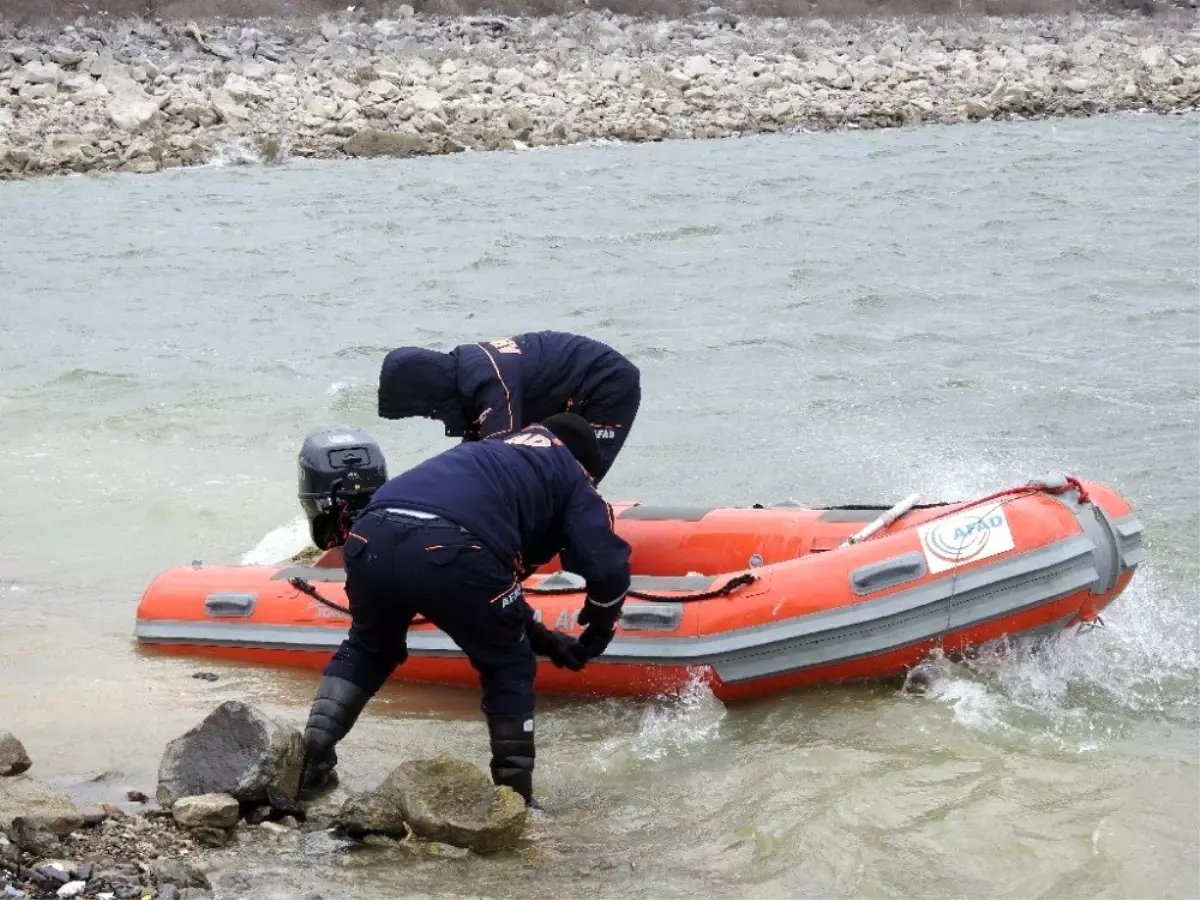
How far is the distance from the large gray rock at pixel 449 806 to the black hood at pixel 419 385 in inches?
65.9

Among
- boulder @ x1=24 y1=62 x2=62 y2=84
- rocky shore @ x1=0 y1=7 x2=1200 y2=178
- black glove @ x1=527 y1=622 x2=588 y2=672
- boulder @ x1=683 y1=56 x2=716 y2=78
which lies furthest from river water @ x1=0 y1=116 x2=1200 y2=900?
boulder @ x1=683 y1=56 x2=716 y2=78

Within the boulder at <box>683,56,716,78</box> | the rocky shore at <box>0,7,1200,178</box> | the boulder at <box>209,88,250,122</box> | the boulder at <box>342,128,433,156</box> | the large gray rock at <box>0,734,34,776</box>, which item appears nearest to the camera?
the large gray rock at <box>0,734,34,776</box>

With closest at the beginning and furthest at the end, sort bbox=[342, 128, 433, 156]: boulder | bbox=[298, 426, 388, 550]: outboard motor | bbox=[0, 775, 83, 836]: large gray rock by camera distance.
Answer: bbox=[0, 775, 83, 836]: large gray rock, bbox=[298, 426, 388, 550]: outboard motor, bbox=[342, 128, 433, 156]: boulder

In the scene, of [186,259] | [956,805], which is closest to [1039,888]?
[956,805]

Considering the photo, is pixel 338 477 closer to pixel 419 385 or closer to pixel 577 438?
pixel 419 385

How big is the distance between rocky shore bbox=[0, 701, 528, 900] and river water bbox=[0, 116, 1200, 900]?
4.3 inches

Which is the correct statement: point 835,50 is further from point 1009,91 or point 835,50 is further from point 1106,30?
point 1106,30

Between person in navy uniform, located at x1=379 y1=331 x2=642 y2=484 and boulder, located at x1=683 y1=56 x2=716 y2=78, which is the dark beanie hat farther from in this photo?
boulder, located at x1=683 y1=56 x2=716 y2=78

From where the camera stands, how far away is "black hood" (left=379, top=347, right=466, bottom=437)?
5.32 meters

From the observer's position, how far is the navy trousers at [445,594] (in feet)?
13.0

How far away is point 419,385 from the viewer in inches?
210

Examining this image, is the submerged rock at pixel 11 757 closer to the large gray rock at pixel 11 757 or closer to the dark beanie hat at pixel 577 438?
the large gray rock at pixel 11 757

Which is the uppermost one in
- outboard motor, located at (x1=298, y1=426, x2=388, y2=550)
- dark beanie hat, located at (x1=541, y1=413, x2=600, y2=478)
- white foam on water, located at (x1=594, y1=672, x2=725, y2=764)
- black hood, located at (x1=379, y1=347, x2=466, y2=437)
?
dark beanie hat, located at (x1=541, y1=413, x2=600, y2=478)

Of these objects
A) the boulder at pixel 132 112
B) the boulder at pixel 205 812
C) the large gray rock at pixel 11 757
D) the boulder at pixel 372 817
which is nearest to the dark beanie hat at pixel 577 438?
the boulder at pixel 372 817
